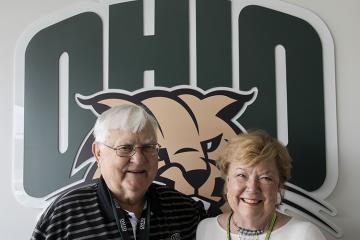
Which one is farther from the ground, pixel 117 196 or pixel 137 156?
pixel 137 156

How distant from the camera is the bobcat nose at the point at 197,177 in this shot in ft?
6.39

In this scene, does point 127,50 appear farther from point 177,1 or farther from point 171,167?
point 171,167

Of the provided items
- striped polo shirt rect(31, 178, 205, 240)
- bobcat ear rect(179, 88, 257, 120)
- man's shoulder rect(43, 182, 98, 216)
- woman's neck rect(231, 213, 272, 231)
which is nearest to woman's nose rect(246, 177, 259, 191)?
woman's neck rect(231, 213, 272, 231)

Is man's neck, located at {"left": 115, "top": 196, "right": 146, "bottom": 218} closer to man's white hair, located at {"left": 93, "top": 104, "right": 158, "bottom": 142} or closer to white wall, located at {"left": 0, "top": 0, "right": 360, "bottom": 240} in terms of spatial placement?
man's white hair, located at {"left": 93, "top": 104, "right": 158, "bottom": 142}

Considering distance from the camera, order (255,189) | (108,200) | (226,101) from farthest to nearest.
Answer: (226,101) → (108,200) → (255,189)

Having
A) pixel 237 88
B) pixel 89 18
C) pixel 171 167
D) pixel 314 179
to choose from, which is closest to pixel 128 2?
pixel 89 18

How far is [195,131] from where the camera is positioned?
77.0 inches

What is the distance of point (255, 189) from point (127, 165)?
519 millimetres

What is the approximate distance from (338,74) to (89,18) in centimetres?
134

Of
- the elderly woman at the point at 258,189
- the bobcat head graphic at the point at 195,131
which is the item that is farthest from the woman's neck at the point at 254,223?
the bobcat head graphic at the point at 195,131

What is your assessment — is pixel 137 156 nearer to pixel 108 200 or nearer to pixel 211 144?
pixel 108 200

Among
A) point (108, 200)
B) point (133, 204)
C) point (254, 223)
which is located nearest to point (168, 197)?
point (133, 204)

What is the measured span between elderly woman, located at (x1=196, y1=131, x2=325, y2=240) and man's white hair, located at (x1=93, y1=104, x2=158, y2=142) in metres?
0.39

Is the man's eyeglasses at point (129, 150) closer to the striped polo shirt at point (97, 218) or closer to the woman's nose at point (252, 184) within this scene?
the striped polo shirt at point (97, 218)
